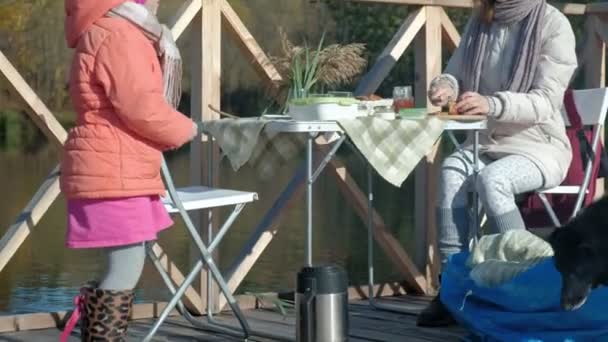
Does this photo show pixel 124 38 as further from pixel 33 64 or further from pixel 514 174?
pixel 33 64

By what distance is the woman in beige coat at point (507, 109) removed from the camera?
4.37 m

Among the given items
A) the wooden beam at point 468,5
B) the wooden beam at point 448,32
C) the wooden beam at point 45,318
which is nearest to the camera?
the wooden beam at point 45,318

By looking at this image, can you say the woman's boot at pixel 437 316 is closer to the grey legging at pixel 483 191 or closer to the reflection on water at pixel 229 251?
the grey legging at pixel 483 191

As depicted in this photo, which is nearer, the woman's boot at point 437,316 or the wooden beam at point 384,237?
the woman's boot at point 437,316

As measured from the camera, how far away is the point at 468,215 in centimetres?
449

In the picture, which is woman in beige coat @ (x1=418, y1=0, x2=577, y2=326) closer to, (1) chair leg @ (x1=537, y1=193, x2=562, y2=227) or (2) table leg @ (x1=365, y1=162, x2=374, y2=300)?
(1) chair leg @ (x1=537, y1=193, x2=562, y2=227)

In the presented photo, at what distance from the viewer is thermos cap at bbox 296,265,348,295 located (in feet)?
12.4

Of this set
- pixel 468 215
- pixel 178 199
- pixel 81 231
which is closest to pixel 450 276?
pixel 468 215

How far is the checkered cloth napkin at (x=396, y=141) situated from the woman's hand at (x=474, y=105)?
13 centimetres

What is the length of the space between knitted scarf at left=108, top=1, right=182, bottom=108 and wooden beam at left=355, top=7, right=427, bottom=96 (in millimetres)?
1461

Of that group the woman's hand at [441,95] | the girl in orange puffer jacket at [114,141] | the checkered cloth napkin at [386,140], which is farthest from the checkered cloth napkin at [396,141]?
the girl in orange puffer jacket at [114,141]

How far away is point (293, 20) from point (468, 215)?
6.26m

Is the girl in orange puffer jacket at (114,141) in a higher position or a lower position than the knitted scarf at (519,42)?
lower

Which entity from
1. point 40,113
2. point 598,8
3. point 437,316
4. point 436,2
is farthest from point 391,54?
point 40,113
